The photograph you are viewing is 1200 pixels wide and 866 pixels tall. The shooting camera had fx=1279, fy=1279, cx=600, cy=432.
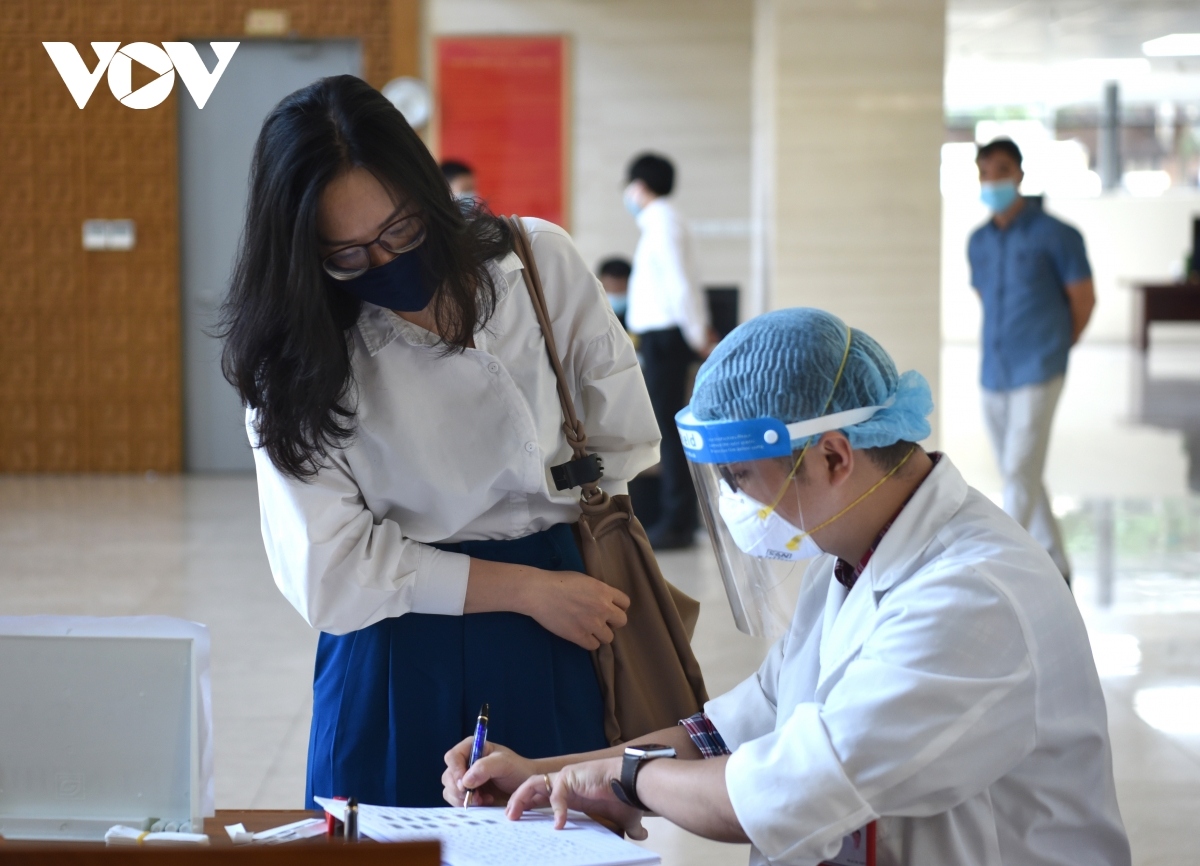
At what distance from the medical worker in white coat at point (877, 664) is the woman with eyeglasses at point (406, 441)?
20 cm

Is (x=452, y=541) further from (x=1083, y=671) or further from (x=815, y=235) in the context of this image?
(x=815, y=235)

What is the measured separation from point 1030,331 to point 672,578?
5.80 feet

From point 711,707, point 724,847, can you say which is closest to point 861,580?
point 711,707

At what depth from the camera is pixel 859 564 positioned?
1.40 meters

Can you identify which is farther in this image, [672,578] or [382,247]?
[672,578]

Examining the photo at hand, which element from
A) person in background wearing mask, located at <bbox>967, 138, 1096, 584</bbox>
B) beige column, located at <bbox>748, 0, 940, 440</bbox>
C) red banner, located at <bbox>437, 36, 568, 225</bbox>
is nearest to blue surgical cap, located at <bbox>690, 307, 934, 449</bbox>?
person in background wearing mask, located at <bbox>967, 138, 1096, 584</bbox>

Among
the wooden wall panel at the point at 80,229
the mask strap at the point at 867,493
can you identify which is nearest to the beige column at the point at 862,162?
the wooden wall panel at the point at 80,229

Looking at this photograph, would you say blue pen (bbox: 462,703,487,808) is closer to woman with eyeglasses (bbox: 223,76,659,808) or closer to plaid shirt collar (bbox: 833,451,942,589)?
woman with eyeglasses (bbox: 223,76,659,808)

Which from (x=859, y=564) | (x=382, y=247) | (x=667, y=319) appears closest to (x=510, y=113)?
(x=667, y=319)

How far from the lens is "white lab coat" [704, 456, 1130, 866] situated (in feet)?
3.88

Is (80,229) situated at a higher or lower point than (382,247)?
higher

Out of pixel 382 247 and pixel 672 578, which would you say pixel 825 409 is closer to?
pixel 382 247

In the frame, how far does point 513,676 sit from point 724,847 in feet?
5.09

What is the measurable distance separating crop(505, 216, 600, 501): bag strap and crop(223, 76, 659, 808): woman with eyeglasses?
0.01m
